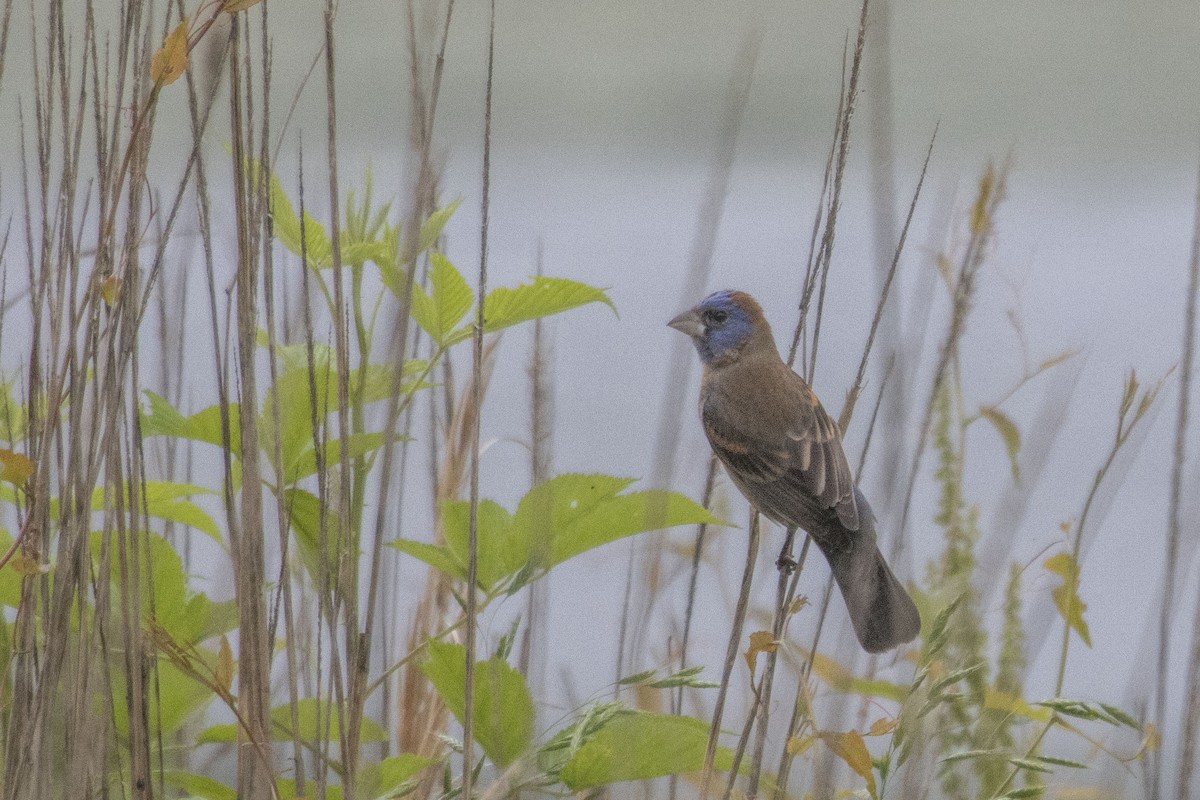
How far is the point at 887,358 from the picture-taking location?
4.62ft

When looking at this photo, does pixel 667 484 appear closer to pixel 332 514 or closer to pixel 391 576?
pixel 332 514

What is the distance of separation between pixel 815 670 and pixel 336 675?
74 centimetres

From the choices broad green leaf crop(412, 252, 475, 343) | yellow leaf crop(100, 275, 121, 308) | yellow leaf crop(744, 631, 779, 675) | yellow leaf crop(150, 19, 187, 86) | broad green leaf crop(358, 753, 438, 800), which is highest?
yellow leaf crop(150, 19, 187, 86)

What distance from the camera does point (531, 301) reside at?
1445 millimetres

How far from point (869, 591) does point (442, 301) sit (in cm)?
89

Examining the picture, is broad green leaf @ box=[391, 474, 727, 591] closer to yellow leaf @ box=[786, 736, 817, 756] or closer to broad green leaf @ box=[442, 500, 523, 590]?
broad green leaf @ box=[442, 500, 523, 590]

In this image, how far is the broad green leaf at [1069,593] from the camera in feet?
5.15

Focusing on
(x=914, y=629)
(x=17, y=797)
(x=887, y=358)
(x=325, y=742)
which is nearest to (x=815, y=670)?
(x=914, y=629)

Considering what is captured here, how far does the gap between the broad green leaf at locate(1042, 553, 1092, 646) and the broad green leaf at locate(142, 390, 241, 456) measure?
3.34 ft

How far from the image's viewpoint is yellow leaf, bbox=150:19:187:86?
110cm

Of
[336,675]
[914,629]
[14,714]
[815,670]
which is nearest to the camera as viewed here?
[336,675]

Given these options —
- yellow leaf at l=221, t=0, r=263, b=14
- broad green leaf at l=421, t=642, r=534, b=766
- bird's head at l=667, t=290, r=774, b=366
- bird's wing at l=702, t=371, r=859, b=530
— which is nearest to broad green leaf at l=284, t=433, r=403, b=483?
broad green leaf at l=421, t=642, r=534, b=766

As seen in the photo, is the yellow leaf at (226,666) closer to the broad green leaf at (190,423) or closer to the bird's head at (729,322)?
the broad green leaf at (190,423)

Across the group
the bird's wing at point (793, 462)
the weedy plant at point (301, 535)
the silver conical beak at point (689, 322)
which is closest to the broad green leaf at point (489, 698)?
the weedy plant at point (301, 535)
